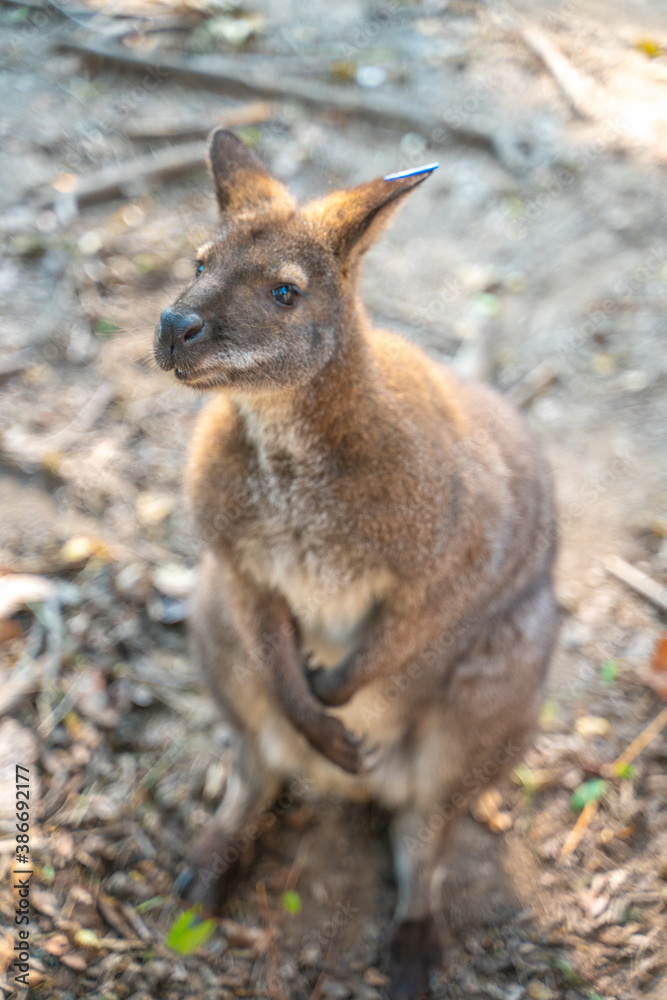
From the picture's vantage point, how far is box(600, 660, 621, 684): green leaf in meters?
3.75

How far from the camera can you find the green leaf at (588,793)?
11.0 feet

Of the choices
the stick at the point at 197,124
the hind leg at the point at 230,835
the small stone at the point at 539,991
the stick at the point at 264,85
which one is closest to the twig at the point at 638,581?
the small stone at the point at 539,991

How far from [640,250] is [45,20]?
5.05 meters

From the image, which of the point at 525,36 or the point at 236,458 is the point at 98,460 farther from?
the point at 525,36

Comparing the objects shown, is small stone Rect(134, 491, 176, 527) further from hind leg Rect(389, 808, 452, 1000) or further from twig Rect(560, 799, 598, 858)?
twig Rect(560, 799, 598, 858)

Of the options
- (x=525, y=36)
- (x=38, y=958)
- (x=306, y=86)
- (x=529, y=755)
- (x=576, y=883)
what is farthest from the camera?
(x=525, y=36)

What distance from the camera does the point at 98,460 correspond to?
4172mm

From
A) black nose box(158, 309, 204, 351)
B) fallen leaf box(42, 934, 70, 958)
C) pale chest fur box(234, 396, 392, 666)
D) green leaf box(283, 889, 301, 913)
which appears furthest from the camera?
green leaf box(283, 889, 301, 913)

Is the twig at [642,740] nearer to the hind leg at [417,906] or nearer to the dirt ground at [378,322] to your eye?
the dirt ground at [378,322]

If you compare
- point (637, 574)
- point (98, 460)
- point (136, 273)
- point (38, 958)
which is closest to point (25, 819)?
point (38, 958)

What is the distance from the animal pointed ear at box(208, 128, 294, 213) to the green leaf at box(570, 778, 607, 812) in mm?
2567

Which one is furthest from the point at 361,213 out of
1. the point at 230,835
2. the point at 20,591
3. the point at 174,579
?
the point at 230,835

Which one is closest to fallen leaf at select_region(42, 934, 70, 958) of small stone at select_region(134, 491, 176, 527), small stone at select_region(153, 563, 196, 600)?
small stone at select_region(153, 563, 196, 600)

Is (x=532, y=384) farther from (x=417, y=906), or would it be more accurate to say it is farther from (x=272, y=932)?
(x=272, y=932)
